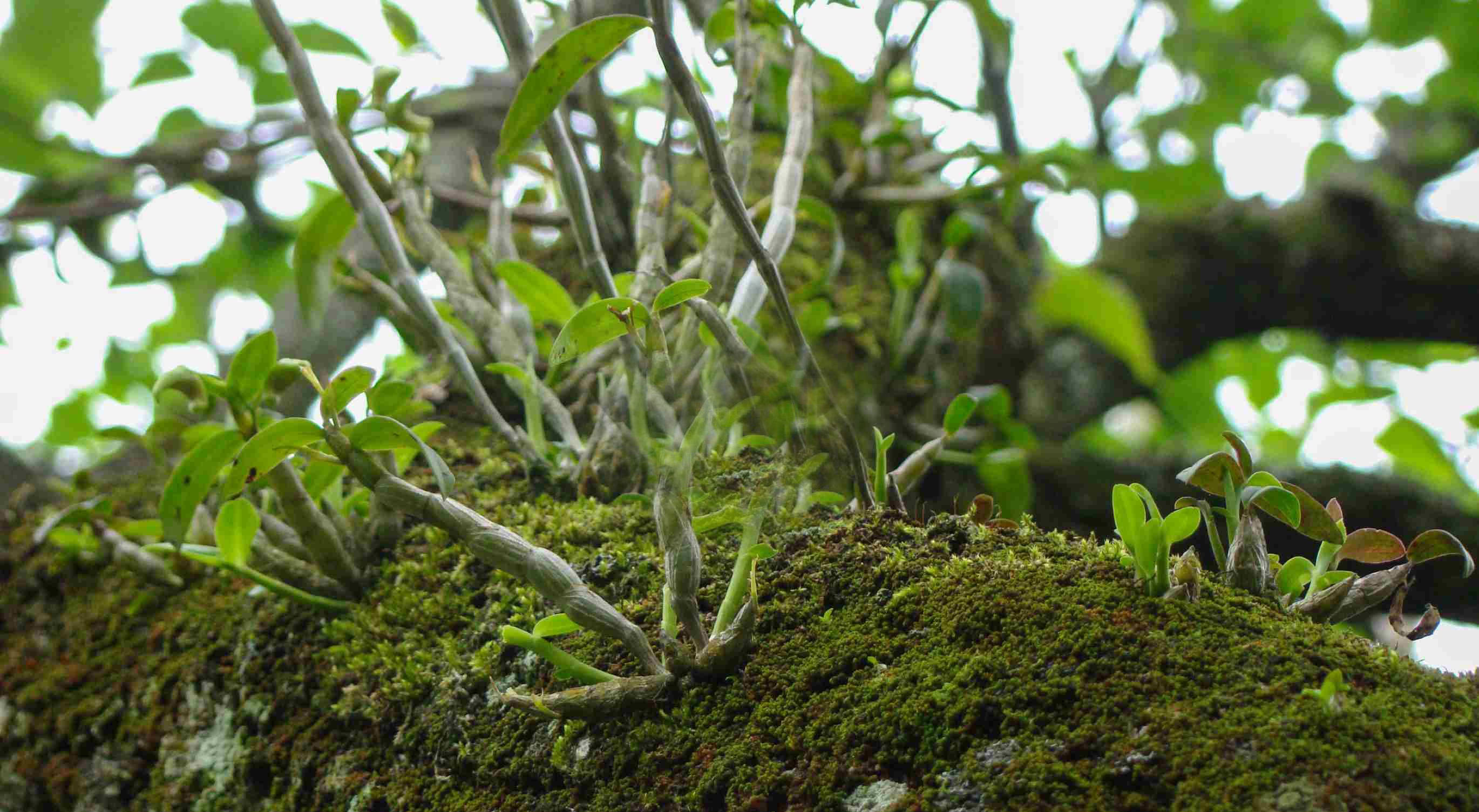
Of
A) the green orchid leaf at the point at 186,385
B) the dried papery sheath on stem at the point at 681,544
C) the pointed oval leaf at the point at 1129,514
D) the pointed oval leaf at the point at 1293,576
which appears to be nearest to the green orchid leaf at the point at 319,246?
the green orchid leaf at the point at 186,385

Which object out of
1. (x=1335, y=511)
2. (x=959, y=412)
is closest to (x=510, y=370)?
(x=959, y=412)

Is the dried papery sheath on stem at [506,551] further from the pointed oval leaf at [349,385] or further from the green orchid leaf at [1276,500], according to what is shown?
the green orchid leaf at [1276,500]

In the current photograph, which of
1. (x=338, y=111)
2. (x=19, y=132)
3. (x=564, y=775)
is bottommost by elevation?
(x=564, y=775)

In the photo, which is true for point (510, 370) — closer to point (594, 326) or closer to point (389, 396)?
point (389, 396)

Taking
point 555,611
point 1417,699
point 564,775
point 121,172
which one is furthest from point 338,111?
point 121,172

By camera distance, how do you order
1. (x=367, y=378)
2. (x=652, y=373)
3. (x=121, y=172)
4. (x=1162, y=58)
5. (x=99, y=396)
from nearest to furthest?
(x=367, y=378), (x=652, y=373), (x=121, y=172), (x=99, y=396), (x=1162, y=58)

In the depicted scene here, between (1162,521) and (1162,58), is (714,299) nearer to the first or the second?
(1162,521)

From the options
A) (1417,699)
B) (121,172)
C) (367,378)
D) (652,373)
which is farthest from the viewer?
(121,172)
